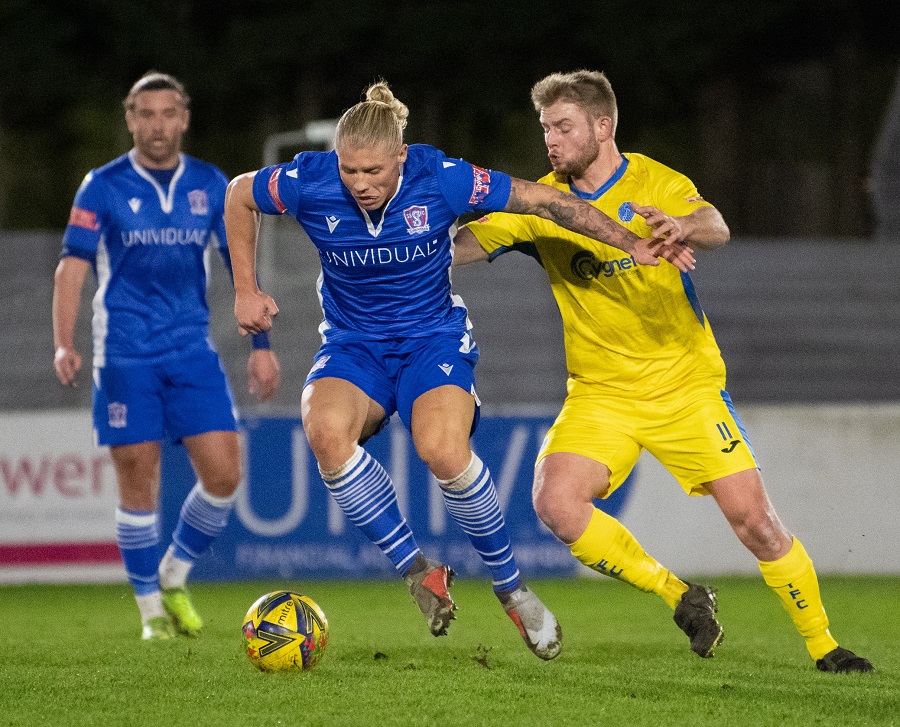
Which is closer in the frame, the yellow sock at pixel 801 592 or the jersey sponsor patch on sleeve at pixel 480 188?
the jersey sponsor patch on sleeve at pixel 480 188

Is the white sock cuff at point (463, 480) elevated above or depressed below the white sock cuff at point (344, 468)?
below

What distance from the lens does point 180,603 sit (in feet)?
22.2

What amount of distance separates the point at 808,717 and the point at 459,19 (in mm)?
22356

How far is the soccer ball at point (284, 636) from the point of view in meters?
5.23

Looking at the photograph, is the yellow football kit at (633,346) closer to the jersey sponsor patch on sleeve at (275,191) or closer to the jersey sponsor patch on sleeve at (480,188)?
the jersey sponsor patch on sleeve at (480,188)

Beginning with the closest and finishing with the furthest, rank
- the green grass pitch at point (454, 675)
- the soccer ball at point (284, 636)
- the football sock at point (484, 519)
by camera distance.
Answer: the green grass pitch at point (454, 675) < the soccer ball at point (284, 636) < the football sock at point (484, 519)

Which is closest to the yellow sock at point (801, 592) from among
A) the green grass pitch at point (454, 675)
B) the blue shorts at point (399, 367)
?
the green grass pitch at point (454, 675)

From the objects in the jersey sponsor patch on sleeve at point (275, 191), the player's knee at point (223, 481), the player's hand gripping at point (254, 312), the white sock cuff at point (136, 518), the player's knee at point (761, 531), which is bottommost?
the white sock cuff at point (136, 518)

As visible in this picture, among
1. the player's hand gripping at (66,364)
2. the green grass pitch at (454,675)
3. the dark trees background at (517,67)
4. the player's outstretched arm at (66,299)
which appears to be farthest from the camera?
the dark trees background at (517,67)

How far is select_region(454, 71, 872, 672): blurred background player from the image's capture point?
18.1ft

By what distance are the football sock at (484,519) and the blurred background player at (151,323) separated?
1.43 metres

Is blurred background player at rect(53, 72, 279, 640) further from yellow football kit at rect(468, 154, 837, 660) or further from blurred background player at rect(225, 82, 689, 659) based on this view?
yellow football kit at rect(468, 154, 837, 660)

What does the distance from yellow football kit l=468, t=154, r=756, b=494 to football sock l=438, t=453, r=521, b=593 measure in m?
0.35

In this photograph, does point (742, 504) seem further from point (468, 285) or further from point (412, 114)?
point (412, 114)
